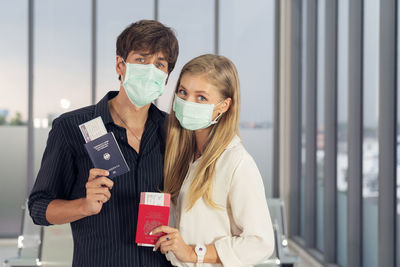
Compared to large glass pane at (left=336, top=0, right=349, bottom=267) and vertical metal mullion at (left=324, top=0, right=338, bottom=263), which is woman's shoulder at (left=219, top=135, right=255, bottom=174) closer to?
large glass pane at (left=336, top=0, right=349, bottom=267)

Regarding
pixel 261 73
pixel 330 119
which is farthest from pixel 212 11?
pixel 330 119

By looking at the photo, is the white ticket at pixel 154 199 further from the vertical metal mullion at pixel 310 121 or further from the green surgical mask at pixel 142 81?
the vertical metal mullion at pixel 310 121

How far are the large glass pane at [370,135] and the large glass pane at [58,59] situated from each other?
3560 mm

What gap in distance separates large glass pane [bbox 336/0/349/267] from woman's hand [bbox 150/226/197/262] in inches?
123

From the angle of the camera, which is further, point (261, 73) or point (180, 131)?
point (261, 73)

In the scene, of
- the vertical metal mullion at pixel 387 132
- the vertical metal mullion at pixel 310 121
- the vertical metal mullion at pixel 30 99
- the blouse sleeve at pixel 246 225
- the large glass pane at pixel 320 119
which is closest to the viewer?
the blouse sleeve at pixel 246 225

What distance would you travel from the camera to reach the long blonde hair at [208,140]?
52.4 inches

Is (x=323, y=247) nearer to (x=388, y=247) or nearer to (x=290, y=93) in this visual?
(x=388, y=247)

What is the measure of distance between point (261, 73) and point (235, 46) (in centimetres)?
53

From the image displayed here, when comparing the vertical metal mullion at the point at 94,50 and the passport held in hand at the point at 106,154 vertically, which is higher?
the vertical metal mullion at the point at 94,50

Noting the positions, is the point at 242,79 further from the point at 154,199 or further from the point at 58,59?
the point at 154,199

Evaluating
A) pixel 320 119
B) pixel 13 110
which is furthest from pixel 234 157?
pixel 13 110

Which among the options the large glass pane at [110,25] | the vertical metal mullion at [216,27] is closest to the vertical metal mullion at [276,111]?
the vertical metal mullion at [216,27]

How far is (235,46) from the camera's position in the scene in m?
5.78
